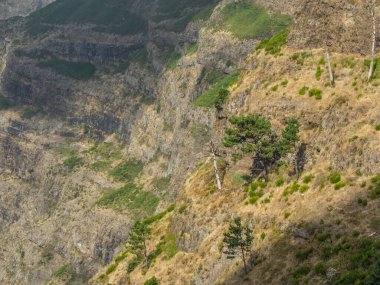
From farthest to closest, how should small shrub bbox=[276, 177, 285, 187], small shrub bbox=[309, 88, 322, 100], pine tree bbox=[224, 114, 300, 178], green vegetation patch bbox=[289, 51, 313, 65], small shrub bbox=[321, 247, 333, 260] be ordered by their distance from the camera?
1. green vegetation patch bbox=[289, 51, 313, 65]
2. small shrub bbox=[309, 88, 322, 100]
3. small shrub bbox=[276, 177, 285, 187]
4. pine tree bbox=[224, 114, 300, 178]
5. small shrub bbox=[321, 247, 333, 260]

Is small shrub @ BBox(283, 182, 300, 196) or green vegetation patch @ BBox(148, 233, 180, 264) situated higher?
small shrub @ BBox(283, 182, 300, 196)

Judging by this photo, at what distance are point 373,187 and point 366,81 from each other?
744 inches

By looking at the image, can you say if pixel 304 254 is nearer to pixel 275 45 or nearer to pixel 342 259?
pixel 342 259

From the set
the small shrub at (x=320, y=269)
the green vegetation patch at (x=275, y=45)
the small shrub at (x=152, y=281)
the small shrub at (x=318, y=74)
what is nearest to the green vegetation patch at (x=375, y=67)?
the small shrub at (x=318, y=74)

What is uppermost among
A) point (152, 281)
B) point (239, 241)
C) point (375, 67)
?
point (375, 67)

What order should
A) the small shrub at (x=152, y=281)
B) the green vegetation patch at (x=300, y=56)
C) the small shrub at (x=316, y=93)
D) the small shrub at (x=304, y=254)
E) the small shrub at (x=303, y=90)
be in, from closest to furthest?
1. the small shrub at (x=304, y=254)
2. the small shrub at (x=316, y=93)
3. the small shrub at (x=303, y=90)
4. the green vegetation patch at (x=300, y=56)
5. the small shrub at (x=152, y=281)

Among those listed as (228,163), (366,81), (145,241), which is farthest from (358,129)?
(145,241)

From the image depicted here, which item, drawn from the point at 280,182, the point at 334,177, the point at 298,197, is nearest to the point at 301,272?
the point at 298,197

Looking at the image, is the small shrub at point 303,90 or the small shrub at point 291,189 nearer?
the small shrub at point 291,189

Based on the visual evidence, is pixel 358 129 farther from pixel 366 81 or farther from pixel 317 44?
pixel 317 44

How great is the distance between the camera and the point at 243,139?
9219 cm

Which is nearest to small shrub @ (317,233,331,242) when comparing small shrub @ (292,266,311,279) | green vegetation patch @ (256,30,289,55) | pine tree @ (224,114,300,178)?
small shrub @ (292,266,311,279)

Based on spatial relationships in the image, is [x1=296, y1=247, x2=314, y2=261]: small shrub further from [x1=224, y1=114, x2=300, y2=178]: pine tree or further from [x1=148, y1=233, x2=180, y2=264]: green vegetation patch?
[x1=148, y1=233, x2=180, y2=264]: green vegetation patch

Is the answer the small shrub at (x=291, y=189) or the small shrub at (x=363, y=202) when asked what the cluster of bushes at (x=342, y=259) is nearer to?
the small shrub at (x=363, y=202)
